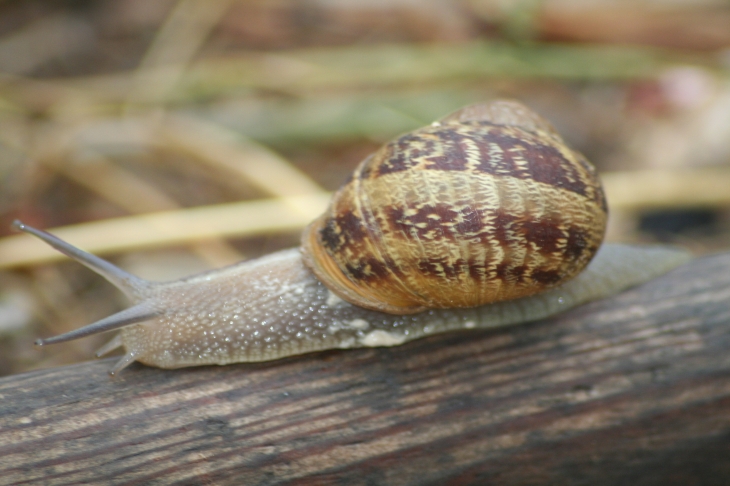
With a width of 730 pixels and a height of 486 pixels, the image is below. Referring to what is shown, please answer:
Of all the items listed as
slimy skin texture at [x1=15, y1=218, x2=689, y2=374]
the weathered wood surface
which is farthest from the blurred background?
the weathered wood surface

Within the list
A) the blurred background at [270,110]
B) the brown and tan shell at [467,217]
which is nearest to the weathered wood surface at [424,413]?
the brown and tan shell at [467,217]

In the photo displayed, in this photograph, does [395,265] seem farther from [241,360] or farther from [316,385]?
[241,360]

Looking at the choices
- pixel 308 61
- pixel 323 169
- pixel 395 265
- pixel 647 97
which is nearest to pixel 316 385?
pixel 395 265

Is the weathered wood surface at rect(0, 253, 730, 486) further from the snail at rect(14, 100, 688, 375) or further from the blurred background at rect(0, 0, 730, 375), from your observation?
the blurred background at rect(0, 0, 730, 375)

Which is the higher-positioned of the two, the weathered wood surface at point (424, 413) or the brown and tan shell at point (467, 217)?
the brown and tan shell at point (467, 217)

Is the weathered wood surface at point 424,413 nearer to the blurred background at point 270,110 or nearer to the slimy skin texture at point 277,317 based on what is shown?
the slimy skin texture at point 277,317

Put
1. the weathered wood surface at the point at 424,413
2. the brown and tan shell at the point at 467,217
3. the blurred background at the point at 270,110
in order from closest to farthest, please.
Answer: the weathered wood surface at the point at 424,413, the brown and tan shell at the point at 467,217, the blurred background at the point at 270,110

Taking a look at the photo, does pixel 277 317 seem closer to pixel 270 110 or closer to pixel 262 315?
pixel 262 315
